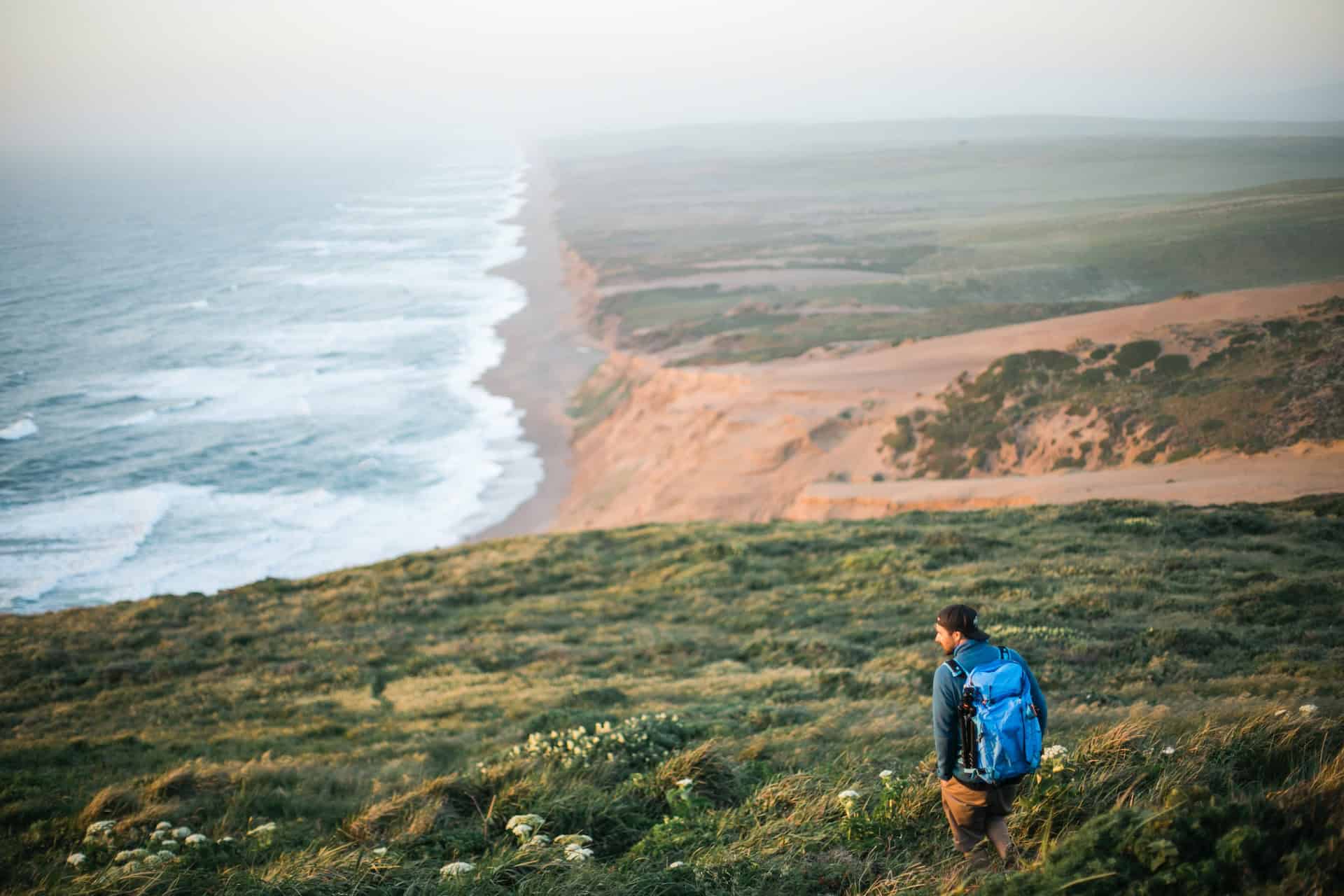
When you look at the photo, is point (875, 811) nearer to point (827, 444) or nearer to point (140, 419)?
point (827, 444)

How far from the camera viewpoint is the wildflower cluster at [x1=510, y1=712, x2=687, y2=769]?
7461 mm

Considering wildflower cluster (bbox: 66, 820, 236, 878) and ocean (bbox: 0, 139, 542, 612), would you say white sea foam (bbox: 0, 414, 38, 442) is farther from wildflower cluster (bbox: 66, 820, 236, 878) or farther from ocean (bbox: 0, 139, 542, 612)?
wildflower cluster (bbox: 66, 820, 236, 878)

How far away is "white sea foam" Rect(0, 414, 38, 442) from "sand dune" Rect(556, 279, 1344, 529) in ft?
54.4

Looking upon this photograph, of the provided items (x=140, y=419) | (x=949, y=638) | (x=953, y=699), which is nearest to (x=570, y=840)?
(x=953, y=699)

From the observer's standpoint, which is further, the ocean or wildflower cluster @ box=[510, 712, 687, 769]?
the ocean

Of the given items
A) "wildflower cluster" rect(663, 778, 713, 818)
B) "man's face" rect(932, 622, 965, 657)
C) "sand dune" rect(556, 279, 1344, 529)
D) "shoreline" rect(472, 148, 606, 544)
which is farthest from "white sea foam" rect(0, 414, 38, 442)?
"man's face" rect(932, 622, 965, 657)

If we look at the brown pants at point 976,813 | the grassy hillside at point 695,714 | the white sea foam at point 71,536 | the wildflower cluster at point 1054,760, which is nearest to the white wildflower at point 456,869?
the grassy hillside at point 695,714

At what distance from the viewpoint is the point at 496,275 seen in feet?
282

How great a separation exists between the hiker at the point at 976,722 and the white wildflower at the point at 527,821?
2.67 m

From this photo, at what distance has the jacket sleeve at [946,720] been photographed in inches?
161

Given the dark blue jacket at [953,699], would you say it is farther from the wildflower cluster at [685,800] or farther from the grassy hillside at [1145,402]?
the grassy hillside at [1145,402]

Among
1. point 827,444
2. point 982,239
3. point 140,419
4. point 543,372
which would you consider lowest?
point 827,444

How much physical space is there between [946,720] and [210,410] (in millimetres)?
43700

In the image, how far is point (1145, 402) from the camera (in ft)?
89.9
